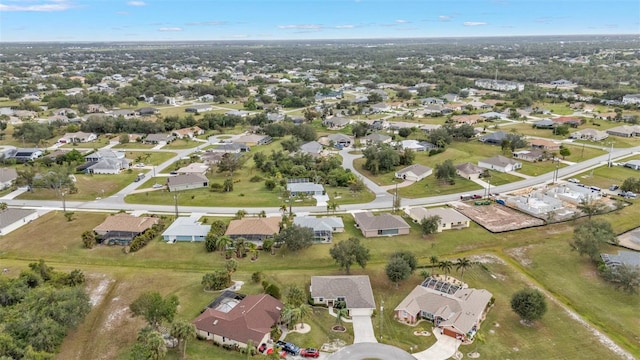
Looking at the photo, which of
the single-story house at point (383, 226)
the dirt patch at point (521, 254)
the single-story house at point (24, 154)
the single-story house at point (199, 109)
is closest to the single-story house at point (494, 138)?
the dirt patch at point (521, 254)

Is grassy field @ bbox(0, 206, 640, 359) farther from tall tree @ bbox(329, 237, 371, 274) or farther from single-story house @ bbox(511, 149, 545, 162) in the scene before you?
single-story house @ bbox(511, 149, 545, 162)

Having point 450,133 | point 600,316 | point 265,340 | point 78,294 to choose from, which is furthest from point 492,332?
point 450,133

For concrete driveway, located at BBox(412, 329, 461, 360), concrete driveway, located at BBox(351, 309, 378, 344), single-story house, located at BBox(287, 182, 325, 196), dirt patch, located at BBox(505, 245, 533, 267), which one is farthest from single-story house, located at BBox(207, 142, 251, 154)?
concrete driveway, located at BBox(412, 329, 461, 360)

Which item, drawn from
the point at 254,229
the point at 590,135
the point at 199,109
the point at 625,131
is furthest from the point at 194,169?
the point at 625,131

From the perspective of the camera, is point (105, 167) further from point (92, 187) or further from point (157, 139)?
point (157, 139)

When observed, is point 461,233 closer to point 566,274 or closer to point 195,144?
point 566,274
